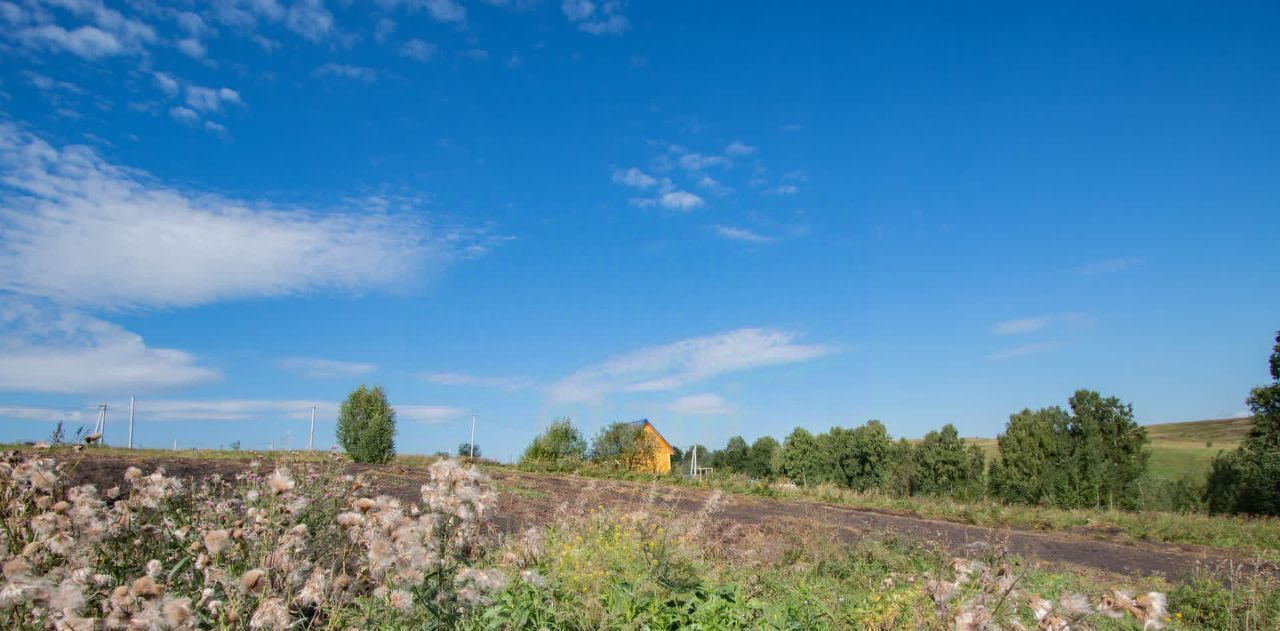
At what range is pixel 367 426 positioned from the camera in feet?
57.5

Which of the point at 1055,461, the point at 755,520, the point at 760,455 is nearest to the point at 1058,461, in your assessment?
the point at 1055,461

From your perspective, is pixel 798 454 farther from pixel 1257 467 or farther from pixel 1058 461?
pixel 1257 467

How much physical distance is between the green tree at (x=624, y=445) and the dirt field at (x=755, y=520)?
1248cm

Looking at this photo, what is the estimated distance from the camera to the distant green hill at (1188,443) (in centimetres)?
3796

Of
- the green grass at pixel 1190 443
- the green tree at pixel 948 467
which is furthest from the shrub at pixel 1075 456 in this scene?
the green grass at pixel 1190 443

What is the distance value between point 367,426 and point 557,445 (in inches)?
346

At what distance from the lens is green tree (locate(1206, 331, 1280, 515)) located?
22562 millimetres

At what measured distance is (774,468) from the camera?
38.7 metres

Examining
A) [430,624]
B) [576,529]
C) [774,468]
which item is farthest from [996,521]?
[774,468]

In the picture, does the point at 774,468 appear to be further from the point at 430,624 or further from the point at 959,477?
the point at 430,624

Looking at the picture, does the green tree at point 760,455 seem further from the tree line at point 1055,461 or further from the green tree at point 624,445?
the green tree at point 624,445

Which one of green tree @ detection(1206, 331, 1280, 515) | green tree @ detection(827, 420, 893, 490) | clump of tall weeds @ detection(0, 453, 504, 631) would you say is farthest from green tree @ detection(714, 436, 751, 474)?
clump of tall weeds @ detection(0, 453, 504, 631)

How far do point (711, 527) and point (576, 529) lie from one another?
6.85 feet

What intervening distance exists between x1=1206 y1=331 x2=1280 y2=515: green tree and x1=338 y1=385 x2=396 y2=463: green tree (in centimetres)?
2734
